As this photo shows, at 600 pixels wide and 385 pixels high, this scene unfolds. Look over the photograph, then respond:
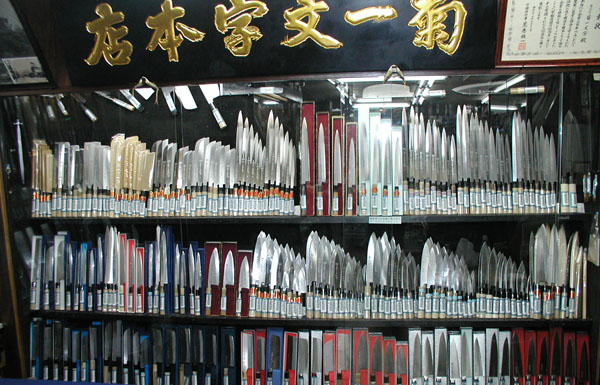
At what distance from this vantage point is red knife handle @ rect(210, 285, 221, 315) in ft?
8.34

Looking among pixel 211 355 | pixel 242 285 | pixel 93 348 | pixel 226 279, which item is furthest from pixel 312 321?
pixel 93 348

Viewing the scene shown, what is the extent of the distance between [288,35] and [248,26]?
0.24 metres

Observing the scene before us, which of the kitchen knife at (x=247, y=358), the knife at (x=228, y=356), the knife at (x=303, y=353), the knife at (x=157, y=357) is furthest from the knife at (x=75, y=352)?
the knife at (x=303, y=353)

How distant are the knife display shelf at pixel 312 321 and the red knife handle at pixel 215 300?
40mm

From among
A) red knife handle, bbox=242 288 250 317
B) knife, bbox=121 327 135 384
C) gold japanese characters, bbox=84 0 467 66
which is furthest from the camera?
knife, bbox=121 327 135 384

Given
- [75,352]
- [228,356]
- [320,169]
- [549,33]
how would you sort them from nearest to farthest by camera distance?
[549,33], [320,169], [228,356], [75,352]

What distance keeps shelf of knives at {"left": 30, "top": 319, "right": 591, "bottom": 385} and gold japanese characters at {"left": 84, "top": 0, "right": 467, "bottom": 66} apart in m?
1.63

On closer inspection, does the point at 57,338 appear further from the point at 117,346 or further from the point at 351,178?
the point at 351,178

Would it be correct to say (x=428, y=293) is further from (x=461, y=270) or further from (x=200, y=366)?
(x=200, y=366)

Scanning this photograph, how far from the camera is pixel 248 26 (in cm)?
251

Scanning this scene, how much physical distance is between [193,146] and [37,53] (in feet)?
3.75

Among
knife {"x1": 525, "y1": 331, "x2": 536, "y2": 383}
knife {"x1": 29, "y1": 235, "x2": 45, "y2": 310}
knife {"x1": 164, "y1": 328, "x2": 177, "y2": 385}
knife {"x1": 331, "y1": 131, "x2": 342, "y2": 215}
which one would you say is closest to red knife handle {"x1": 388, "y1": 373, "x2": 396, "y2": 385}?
knife {"x1": 525, "y1": 331, "x2": 536, "y2": 383}

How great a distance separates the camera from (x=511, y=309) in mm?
2377

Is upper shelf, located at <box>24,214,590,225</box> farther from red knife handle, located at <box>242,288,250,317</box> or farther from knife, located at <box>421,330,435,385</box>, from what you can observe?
knife, located at <box>421,330,435,385</box>
